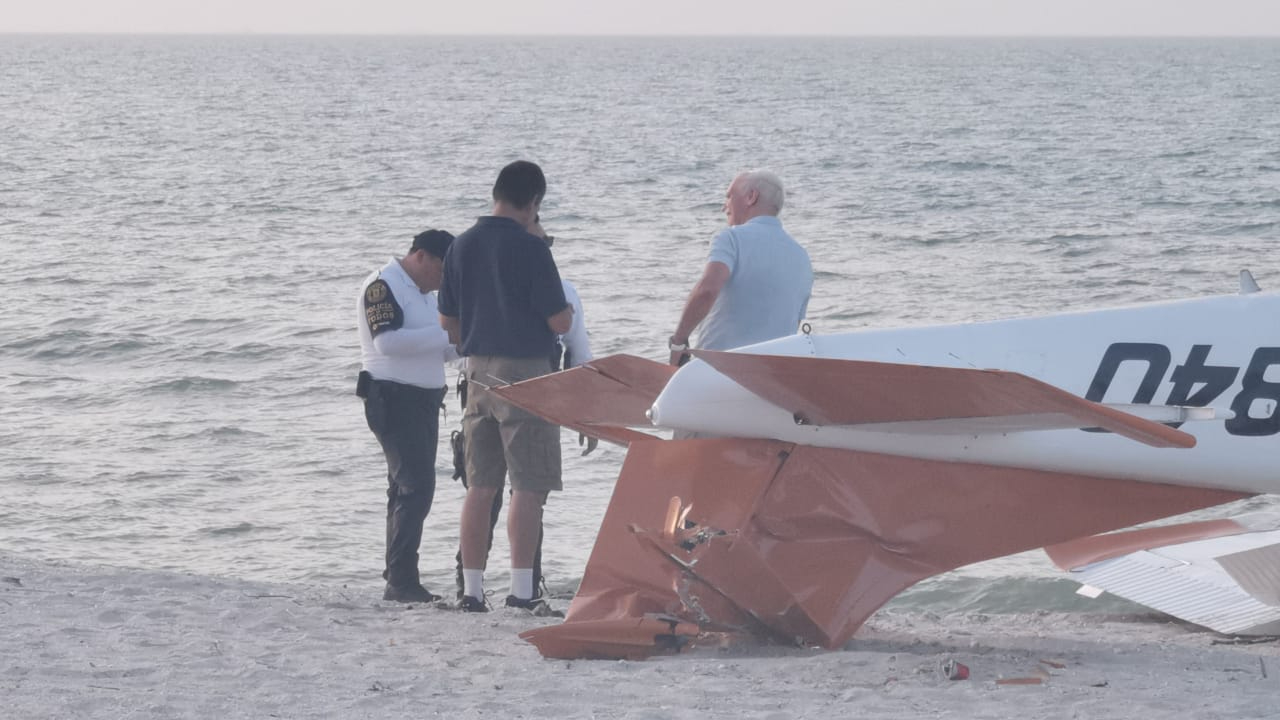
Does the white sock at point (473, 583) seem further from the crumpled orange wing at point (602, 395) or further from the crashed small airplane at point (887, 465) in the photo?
the crumpled orange wing at point (602, 395)

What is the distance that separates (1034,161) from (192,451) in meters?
25.9

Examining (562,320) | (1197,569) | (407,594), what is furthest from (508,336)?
(1197,569)

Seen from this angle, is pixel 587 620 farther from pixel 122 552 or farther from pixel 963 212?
pixel 963 212

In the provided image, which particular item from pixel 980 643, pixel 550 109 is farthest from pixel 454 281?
pixel 550 109

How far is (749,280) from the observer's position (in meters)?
5.46

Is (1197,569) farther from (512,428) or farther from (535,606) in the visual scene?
(512,428)

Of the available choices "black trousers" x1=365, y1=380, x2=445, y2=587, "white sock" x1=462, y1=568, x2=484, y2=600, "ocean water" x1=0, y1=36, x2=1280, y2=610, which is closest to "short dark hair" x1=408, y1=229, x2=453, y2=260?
"black trousers" x1=365, y1=380, x2=445, y2=587

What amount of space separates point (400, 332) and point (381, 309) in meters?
0.11

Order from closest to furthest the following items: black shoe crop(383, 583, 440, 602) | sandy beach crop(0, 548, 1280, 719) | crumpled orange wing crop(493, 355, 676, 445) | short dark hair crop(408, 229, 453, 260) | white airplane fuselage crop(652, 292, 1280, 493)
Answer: sandy beach crop(0, 548, 1280, 719) → white airplane fuselage crop(652, 292, 1280, 493) → crumpled orange wing crop(493, 355, 676, 445) → short dark hair crop(408, 229, 453, 260) → black shoe crop(383, 583, 440, 602)

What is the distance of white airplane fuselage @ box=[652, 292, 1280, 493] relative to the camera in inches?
202

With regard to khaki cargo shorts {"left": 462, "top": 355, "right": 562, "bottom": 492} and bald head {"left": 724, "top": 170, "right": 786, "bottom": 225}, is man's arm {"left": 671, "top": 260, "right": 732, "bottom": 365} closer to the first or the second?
bald head {"left": 724, "top": 170, "right": 786, "bottom": 225}

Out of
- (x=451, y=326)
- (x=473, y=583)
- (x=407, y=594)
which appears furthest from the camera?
(x=407, y=594)

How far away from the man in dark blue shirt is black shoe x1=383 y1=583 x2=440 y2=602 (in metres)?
0.47

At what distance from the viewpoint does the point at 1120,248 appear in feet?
63.9
